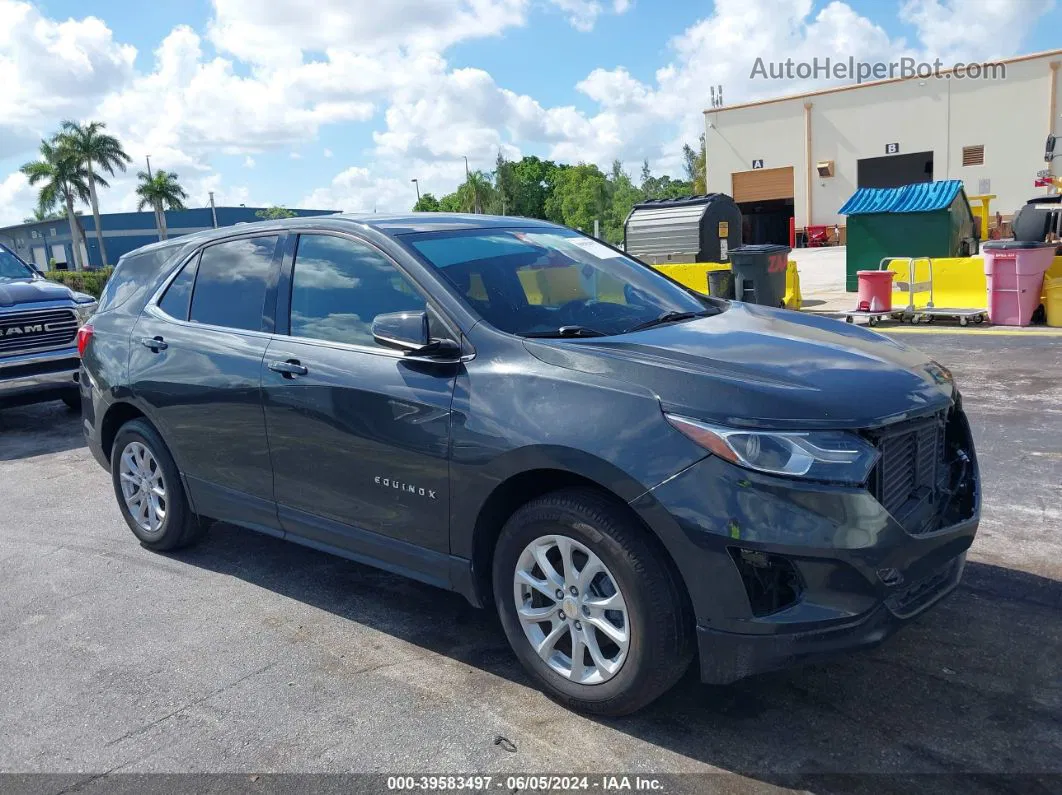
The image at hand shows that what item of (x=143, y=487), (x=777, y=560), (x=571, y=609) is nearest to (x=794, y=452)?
(x=777, y=560)

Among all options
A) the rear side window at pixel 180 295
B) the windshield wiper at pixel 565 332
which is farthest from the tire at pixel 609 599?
the rear side window at pixel 180 295

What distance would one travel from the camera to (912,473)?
313 cm

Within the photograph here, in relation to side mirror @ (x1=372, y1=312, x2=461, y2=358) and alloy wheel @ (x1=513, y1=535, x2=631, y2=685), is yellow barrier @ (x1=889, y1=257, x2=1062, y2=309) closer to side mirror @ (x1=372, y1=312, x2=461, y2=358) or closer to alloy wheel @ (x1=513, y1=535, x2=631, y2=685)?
side mirror @ (x1=372, y1=312, x2=461, y2=358)

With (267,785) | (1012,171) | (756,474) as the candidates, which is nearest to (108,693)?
(267,785)

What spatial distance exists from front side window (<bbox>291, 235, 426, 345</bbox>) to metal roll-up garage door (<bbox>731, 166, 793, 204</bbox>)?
4795cm

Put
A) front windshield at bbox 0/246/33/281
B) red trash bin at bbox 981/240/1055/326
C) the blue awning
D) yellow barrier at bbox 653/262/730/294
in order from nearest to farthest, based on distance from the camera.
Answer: front windshield at bbox 0/246/33/281 < red trash bin at bbox 981/240/1055/326 < the blue awning < yellow barrier at bbox 653/262/730/294

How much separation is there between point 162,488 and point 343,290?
1.84 meters

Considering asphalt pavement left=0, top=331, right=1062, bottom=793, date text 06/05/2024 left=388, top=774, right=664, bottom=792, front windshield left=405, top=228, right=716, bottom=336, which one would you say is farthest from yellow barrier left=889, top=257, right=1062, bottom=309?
date text 06/05/2024 left=388, top=774, right=664, bottom=792

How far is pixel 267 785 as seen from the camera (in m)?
2.95

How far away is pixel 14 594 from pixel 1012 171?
46.6 meters

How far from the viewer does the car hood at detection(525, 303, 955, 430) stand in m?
2.88

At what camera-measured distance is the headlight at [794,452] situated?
109 inches

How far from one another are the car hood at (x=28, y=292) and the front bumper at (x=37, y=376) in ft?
1.93

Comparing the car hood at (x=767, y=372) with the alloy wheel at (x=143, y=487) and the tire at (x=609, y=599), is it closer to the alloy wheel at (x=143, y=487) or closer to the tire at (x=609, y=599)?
the tire at (x=609, y=599)
